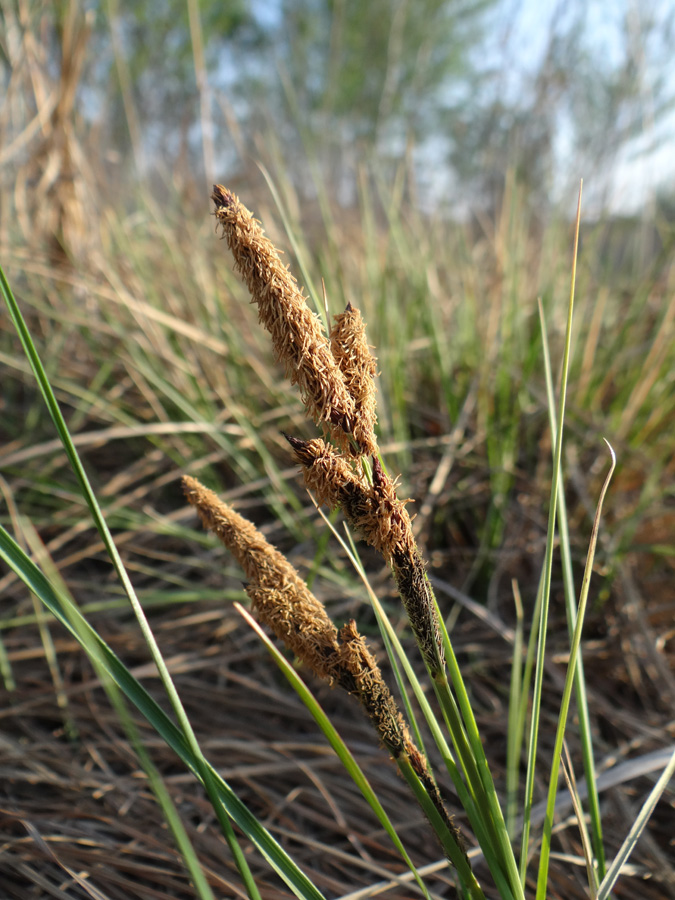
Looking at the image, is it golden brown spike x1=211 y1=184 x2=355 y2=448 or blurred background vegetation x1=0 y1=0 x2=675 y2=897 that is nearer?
golden brown spike x1=211 y1=184 x2=355 y2=448

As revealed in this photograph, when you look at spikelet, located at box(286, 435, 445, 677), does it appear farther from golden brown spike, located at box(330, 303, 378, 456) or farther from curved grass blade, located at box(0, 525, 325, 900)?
curved grass blade, located at box(0, 525, 325, 900)

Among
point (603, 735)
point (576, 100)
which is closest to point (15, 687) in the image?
point (603, 735)

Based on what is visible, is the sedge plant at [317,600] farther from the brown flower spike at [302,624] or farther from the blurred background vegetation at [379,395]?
the blurred background vegetation at [379,395]

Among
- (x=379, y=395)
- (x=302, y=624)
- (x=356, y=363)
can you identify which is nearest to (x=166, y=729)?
(x=302, y=624)

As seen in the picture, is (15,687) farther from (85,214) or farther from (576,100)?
(576,100)

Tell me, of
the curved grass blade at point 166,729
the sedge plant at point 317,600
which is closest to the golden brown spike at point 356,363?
the sedge plant at point 317,600

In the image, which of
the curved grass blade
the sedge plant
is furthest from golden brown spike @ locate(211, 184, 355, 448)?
the curved grass blade
